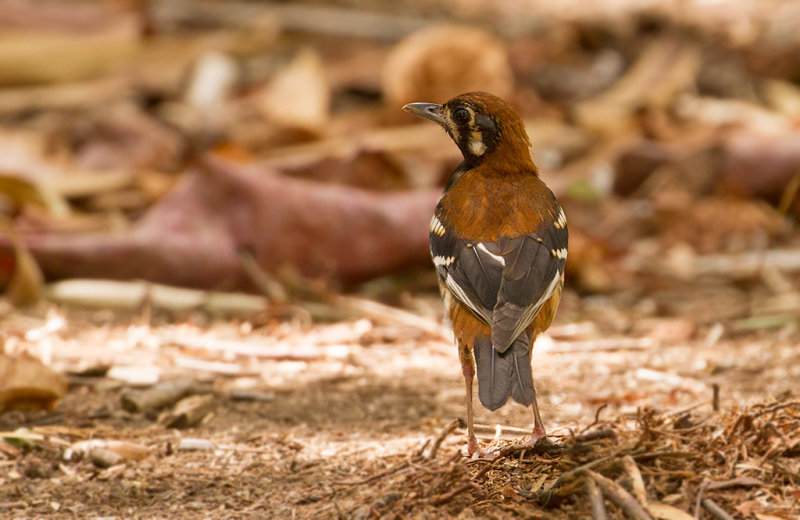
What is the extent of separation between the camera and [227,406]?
4.30 m

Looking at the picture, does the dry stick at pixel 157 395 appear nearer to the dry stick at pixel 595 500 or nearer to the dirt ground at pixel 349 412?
the dirt ground at pixel 349 412

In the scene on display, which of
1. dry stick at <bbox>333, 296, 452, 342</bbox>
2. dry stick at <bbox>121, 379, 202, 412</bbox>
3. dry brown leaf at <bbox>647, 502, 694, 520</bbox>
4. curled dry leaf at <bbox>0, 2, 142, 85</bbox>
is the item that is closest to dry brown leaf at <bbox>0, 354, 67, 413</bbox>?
dry stick at <bbox>121, 379, 202, 412</bbox>

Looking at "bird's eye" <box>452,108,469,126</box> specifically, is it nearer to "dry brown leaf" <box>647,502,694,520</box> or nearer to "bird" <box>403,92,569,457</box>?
"bird" <box>403,92,569,457</box>

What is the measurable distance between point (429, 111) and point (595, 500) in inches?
77.4

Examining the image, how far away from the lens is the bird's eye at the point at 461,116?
414 centimetres

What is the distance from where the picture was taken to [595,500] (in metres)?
2.87

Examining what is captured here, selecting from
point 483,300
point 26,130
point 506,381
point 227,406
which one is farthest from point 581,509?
point 26,130

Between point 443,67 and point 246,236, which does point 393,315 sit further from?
point 443,67

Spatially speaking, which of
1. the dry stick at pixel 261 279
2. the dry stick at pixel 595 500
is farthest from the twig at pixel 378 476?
the dry stick at pixel 261 279

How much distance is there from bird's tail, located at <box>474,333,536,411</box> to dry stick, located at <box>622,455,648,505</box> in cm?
33

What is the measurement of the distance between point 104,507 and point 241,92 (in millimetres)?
6686

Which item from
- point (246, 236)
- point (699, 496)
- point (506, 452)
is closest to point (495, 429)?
point (506, 452)

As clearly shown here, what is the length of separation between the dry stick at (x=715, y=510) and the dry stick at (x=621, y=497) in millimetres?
207

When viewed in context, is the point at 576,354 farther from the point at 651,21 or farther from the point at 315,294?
the point at 651,21
